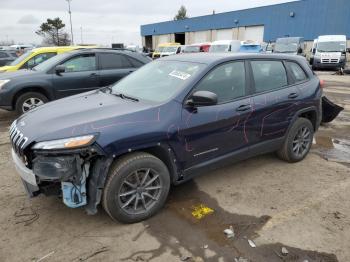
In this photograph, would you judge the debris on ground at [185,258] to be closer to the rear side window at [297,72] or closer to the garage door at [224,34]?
the rear side window at [297,72]

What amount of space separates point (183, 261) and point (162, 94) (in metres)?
1.76

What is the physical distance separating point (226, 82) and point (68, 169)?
6.87 ft

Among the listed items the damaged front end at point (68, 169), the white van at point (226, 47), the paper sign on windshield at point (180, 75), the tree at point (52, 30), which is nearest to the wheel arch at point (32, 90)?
the paper sign on windshield at point (180, 75)

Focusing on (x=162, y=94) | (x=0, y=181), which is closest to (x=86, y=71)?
(x=0, y=181)

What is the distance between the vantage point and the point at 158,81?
404 centimetres

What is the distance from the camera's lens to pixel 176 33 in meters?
51.9

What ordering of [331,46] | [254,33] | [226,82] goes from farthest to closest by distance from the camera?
[254,33]
[331,46]
[226,82]

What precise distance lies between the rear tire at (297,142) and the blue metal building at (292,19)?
29886 millimetres

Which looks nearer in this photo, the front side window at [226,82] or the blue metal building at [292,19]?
the front side window at [226,82]

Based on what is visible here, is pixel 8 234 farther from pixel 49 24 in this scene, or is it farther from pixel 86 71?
pixel 49 24

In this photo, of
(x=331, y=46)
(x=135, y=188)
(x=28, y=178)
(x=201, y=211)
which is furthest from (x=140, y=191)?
(x=331, y=46)

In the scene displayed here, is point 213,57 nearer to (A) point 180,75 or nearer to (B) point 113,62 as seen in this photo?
(A) point 180,75

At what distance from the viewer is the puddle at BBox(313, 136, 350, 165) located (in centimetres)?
526

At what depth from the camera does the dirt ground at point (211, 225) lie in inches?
116
